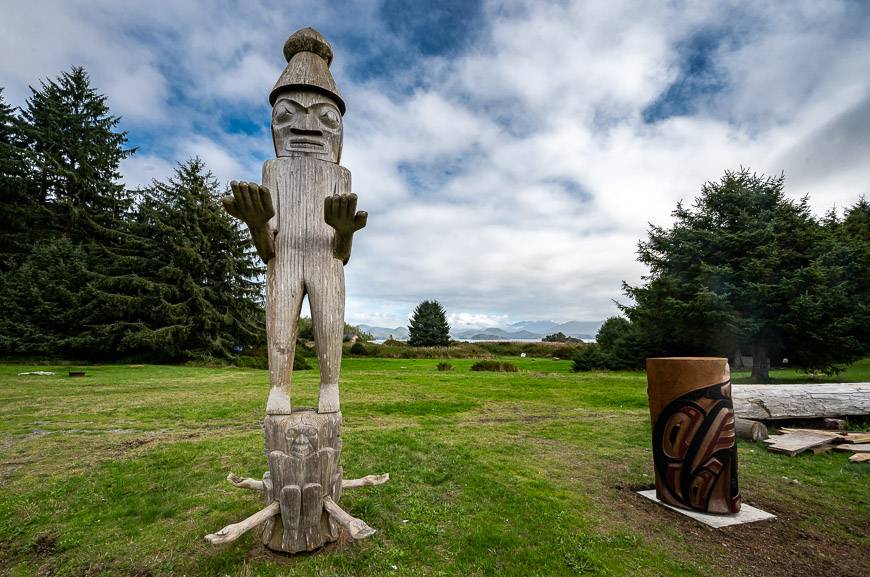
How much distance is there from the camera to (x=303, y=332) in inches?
1447

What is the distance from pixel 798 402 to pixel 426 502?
29.9 feet

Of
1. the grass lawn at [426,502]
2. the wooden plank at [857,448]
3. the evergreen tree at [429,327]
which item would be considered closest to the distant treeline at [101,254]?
the grass lawn at [426,502]

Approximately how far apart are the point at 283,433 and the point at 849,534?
554 centimetres

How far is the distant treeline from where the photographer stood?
22.6 m

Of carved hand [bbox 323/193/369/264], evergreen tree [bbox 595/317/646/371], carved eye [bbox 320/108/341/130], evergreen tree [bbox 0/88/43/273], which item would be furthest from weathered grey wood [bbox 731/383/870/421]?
evergreen tree [bbox 0/88/43/273]

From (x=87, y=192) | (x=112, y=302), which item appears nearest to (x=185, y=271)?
(x=112, y=302)

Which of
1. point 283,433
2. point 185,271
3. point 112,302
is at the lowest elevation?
point 283,433

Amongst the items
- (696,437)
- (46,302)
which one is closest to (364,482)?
(696,437)

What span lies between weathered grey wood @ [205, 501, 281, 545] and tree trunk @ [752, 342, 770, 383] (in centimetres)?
2086

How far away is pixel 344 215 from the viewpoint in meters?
2.95

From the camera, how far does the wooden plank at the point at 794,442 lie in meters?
6.48

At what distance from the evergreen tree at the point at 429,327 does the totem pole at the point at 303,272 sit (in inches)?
1749

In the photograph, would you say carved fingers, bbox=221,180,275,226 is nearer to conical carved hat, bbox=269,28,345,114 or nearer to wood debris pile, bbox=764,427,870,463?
conical carved hat, bbox=269,28,345,114

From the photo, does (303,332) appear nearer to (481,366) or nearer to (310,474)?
(481,366)
